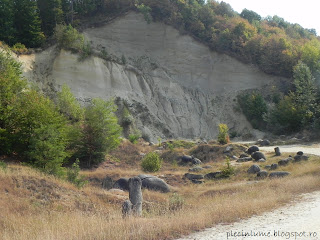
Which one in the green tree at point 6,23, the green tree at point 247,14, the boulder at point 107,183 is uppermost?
the green tree at point 247,14

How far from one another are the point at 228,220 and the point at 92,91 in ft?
102

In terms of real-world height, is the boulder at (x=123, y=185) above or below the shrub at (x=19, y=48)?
below

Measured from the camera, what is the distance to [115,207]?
11.6 m

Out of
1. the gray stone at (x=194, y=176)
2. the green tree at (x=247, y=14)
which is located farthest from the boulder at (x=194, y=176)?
the green tree at (x=247, y=14)

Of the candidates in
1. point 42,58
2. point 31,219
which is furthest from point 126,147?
point 31,219

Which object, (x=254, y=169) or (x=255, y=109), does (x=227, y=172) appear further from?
(x=255, y=109)

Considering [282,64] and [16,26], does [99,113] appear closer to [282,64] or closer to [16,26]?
[16,26]

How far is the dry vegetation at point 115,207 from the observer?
22.4 ft

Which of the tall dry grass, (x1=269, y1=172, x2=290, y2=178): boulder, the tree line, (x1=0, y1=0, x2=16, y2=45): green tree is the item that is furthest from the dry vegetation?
(x1=0, y1=0, x2=16, y2=45): green tree

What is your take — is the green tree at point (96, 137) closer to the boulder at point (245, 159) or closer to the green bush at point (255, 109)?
the boulder at point (245, 159)

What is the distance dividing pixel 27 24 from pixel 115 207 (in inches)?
1268

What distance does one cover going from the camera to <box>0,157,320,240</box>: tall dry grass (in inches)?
267

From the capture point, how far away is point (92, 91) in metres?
37.0

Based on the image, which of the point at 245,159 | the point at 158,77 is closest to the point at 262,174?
the point at 245,159
